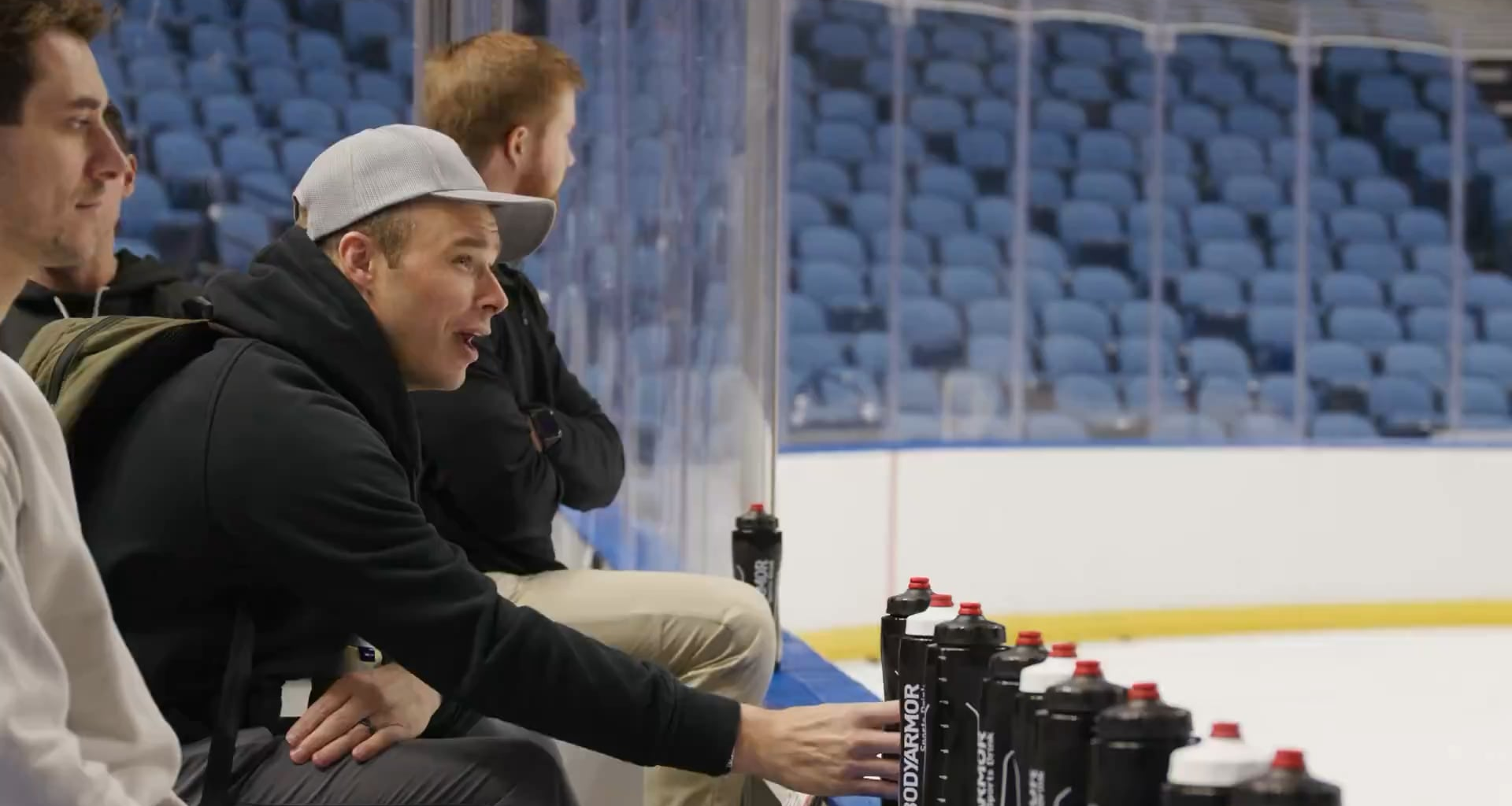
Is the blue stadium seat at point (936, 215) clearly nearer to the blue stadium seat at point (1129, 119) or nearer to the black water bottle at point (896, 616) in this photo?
the blue stadium seat at point (1129, 119)

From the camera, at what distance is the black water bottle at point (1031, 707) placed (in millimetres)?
1062

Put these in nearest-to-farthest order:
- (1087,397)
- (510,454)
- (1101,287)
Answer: (510,454), (1087,397), (1101,287)

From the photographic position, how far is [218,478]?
1.39 metres

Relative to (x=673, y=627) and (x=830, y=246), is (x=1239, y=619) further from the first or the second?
(x=673, y=627)

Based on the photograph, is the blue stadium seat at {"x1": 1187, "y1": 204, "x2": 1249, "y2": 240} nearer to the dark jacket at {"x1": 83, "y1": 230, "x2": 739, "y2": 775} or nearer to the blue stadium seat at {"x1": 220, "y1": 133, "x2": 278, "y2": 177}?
the blue stadium seat at {"x1": 220, "y1": 133, "x2": 278, "y2": 177}

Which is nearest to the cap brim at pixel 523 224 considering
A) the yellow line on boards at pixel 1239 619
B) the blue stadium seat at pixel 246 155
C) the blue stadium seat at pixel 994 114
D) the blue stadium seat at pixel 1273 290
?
the yellow line on boards at pixel 1239 619

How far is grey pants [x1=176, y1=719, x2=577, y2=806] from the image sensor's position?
4.83ft

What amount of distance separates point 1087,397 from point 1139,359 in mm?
387

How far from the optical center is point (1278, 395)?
24.3 feet

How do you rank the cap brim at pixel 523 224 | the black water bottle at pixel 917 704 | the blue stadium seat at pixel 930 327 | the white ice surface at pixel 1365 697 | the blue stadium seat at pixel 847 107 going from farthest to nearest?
the blue stadium seat at pixel 847 107
the blue stadium seat at pixel 930 327
the white ice surface at pixel 1365 697
the cap brim at pixel 523 224
the black water bottle at pixel 917 704

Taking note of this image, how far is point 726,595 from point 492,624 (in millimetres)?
814

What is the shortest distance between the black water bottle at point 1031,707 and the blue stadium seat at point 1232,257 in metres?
7.33

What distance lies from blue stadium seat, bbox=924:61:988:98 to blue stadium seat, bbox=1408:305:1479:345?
233cm

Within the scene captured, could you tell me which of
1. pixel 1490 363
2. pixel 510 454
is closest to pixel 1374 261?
pixel 1490 363
